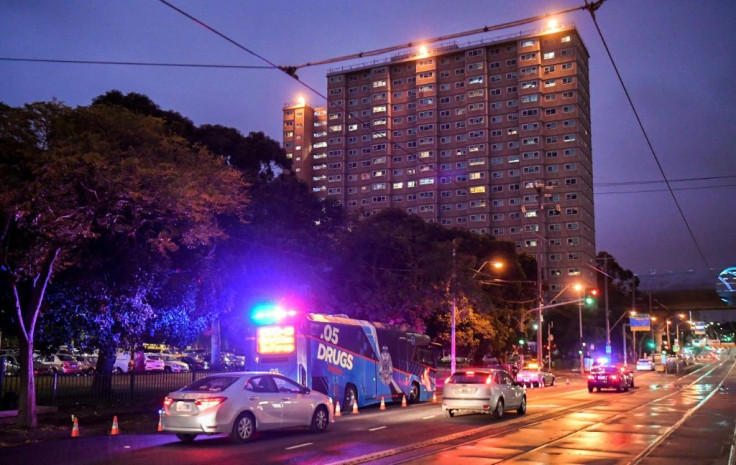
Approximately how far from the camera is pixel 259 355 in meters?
22.8

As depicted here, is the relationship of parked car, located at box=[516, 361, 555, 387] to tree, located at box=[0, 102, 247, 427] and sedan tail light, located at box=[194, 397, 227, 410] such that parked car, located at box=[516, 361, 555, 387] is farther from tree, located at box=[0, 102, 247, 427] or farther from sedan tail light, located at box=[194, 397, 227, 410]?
sedan tail light, located at box=[194, 397, 227, 410]

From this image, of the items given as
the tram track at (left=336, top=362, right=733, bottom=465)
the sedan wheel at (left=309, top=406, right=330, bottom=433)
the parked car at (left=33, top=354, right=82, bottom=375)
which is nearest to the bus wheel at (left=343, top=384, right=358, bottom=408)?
the tram track at (left=336, top=362, right=733, bottom=465)

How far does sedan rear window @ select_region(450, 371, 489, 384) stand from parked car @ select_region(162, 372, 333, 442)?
610 centimetres

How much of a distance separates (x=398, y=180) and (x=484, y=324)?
3774 inches

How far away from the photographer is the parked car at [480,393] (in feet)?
66.8

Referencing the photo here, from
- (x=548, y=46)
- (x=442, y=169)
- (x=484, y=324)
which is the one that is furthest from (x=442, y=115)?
(x=484, y=324)

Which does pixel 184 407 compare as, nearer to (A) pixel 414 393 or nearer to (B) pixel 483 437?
(B) pixel 483 437

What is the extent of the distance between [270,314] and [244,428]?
8387mm

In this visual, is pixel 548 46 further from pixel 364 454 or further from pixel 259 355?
pixel 364 454

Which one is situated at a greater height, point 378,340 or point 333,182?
point 333,182

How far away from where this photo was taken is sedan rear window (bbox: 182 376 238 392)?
14555 millimetres

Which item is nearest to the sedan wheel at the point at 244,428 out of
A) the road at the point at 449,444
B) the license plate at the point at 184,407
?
the road at the point at 449,444

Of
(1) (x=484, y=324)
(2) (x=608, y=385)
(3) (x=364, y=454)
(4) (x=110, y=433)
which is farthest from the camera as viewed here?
(1) (x=484, y=324)

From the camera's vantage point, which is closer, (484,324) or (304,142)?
(484,324)
